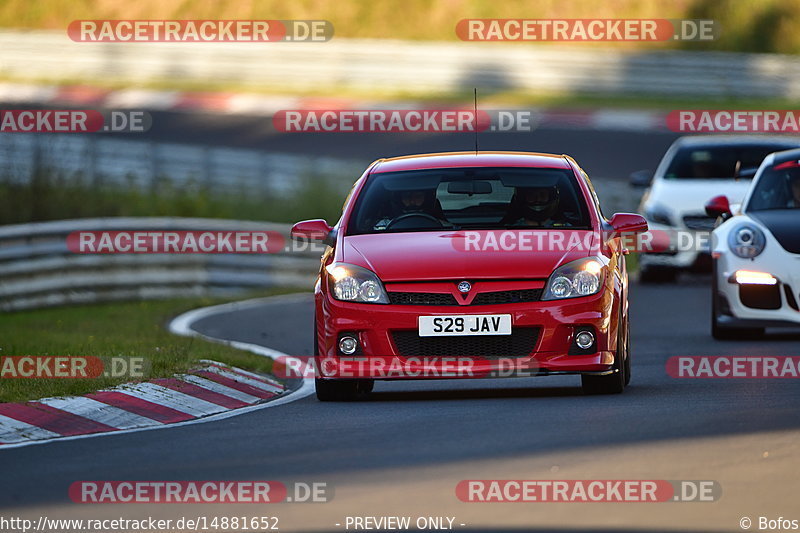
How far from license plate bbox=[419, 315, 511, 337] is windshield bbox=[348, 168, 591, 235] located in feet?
2.82

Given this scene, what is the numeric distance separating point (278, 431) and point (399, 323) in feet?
4.42

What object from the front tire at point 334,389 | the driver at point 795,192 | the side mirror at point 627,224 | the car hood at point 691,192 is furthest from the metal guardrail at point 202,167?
the side mirror at point 627,224

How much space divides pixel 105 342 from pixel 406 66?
26.1 m

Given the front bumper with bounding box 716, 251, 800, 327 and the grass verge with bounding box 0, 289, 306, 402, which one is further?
the front bumper with bounding box 716, 251, 800, 327

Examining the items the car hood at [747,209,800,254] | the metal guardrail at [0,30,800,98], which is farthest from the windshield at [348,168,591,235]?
the metal guardrail at [0,30,800,98]

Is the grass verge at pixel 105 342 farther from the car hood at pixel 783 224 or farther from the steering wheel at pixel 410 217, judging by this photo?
the car hood at pixel 783 224

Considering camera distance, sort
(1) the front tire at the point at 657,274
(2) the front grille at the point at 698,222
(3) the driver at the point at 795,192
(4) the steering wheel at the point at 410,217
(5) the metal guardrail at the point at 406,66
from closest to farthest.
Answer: (4) the steering wheel at the point at 410,217
(3) the driver at the point at 795,192
(2) the front grille at the point at 698,222
(1) the front tire at the point at 657,274
(5) the metal guardrail at the point at 406,66

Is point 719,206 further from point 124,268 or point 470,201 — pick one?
point 124,268

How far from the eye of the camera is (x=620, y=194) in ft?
91.4

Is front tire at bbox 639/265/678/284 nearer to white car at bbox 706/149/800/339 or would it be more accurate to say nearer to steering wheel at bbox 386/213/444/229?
white car at bbox 706/149/800/339

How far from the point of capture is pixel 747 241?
1426 cm

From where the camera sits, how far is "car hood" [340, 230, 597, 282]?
34.2 feet

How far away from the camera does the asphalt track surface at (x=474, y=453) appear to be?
6809 millimetres

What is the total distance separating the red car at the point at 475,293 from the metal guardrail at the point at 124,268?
9.57 metres
